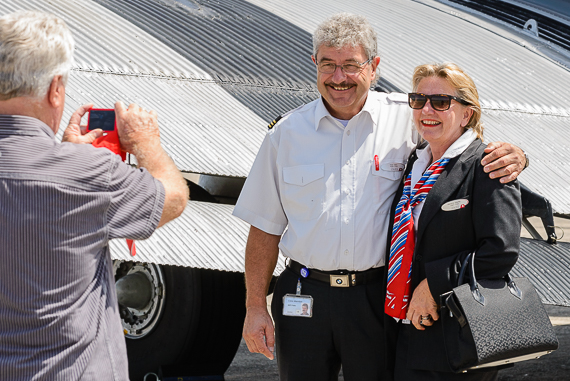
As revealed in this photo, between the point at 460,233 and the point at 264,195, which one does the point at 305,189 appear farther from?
the point at 460,233

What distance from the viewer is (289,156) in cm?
257

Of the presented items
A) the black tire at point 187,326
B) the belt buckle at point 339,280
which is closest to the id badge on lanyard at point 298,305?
the belt buckle at point 339,280

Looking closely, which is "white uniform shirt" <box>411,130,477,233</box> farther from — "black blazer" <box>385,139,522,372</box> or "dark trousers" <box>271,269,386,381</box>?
"dark trousers" <box>271,269,386,381</box>

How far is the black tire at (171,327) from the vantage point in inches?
152

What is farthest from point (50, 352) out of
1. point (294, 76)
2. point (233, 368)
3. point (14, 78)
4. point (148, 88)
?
point (233, 368)

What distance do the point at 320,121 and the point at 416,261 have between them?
26.8 inches

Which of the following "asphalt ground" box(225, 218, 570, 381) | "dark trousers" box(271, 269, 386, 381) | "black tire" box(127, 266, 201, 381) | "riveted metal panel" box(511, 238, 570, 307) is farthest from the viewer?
"asphalt ground" box(225, 218, 570, 381)

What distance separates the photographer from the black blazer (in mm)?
2102

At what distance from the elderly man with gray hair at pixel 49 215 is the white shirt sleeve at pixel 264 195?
902 millimetres

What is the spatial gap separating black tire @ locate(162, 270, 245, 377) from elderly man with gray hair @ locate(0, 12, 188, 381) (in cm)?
218

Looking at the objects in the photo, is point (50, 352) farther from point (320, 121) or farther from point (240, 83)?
point (240, 83)

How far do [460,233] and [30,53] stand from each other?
139 cm

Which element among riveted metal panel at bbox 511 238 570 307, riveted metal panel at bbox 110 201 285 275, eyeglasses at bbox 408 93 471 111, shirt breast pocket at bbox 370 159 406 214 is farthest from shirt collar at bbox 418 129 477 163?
riveted metal panel at bbox 110 201 285 275

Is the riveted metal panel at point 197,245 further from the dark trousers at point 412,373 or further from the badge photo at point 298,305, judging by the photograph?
the dark trousers at point 412,373
